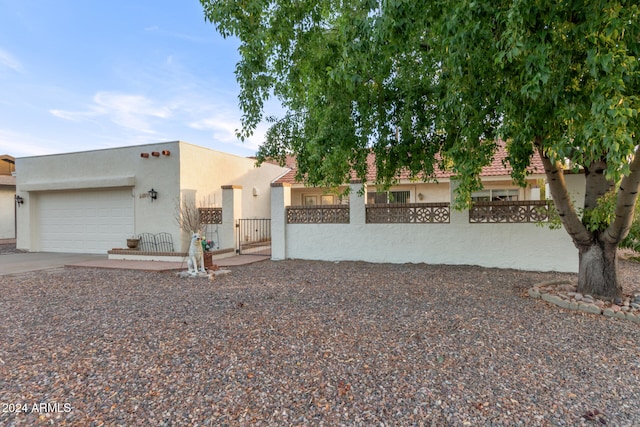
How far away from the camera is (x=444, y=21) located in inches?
148

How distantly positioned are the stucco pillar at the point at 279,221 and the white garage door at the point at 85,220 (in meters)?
5.77

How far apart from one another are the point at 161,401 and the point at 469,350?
Result: 10.2ft

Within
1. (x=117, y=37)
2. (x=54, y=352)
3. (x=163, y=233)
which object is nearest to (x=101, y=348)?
(x=54, y=352)

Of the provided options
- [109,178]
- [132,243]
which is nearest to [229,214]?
[132,243]

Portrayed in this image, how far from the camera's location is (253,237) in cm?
1453

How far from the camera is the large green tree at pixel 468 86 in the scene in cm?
318

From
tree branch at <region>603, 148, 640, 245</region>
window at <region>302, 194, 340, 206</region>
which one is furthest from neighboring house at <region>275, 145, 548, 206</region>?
tree branch at <region>603, 148, 640, 245</region>

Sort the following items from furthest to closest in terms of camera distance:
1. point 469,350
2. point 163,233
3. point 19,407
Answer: point 163,233 < point 469,350 < point 19,407

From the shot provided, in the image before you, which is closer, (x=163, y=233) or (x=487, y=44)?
(x=487, y=44)

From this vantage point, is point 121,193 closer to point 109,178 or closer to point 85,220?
point 109,178

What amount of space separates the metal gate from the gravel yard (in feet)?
18.9

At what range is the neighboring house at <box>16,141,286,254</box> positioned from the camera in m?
11.7

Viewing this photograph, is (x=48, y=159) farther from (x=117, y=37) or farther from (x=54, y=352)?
(x=54, y=352)

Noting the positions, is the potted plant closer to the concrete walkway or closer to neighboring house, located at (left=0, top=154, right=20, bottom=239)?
the concrete walkway
